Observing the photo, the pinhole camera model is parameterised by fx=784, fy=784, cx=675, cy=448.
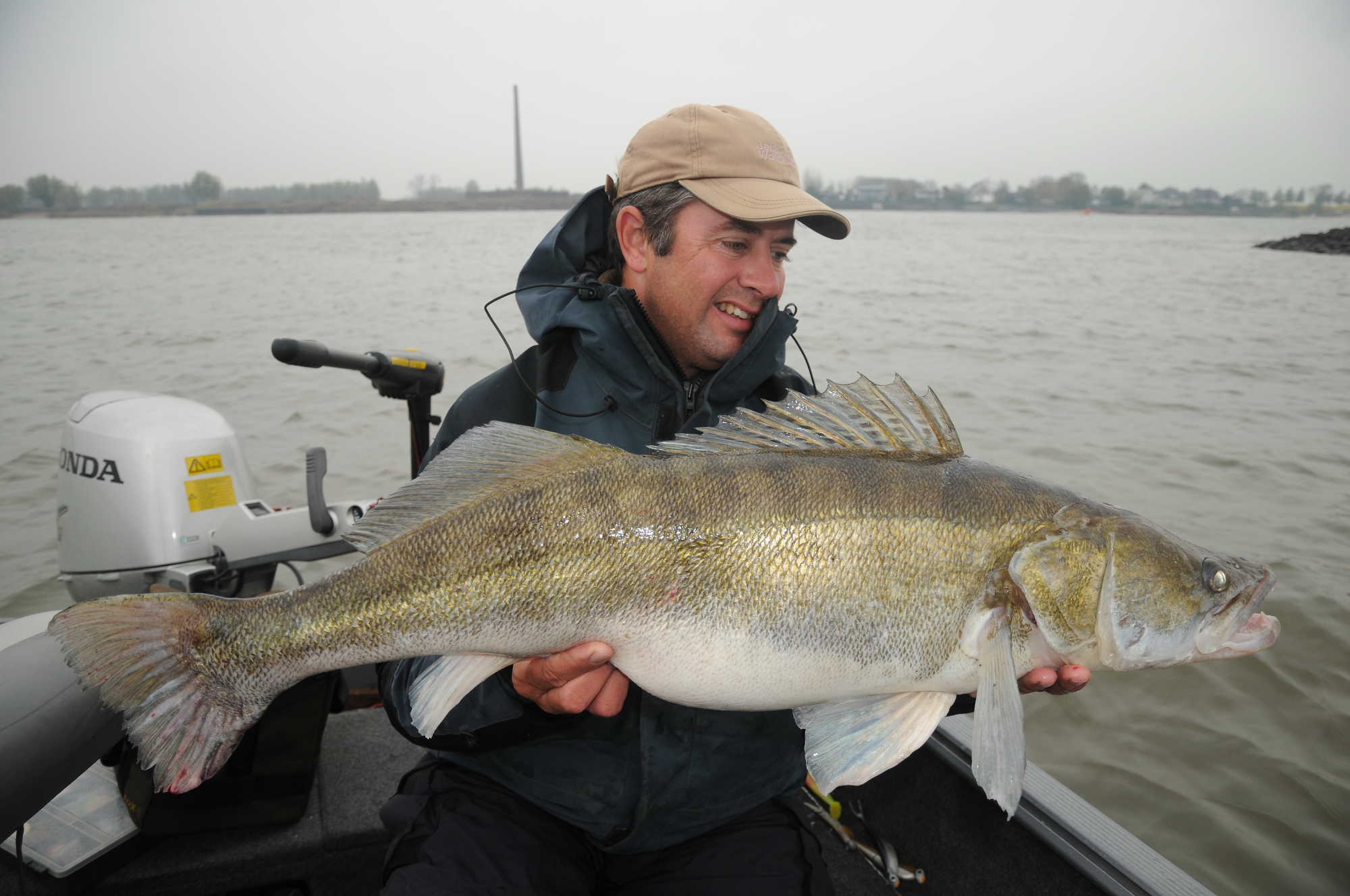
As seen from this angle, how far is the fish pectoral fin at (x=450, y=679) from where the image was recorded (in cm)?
194

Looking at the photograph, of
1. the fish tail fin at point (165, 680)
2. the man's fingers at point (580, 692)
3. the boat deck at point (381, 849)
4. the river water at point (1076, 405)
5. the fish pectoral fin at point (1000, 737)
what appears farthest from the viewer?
the river water at point (1076, 405)

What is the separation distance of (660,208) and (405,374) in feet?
4.36

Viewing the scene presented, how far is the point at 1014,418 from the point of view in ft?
33.5

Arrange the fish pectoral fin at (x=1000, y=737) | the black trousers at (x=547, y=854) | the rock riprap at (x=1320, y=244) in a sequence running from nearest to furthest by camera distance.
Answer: the fish pectoral fin at (x=1000, y=737), the black trousers at (x=547, y=854), the rock riprap at (x=1320, y=244)

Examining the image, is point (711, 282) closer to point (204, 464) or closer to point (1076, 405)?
point (204, 464)

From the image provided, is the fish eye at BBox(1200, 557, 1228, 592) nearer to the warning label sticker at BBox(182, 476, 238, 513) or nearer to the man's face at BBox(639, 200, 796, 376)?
the man's face at BBox(639, 200, 796, 376)

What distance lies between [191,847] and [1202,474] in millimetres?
9160

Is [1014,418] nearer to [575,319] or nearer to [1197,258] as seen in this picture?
[575,319]

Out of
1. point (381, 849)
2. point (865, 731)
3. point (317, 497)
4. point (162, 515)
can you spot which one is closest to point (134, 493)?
point (162, 515)

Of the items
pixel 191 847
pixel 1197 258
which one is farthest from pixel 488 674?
pixel 1197 258

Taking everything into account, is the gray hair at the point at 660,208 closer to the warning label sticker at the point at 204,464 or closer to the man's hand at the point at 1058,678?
the man's hand at the point at 1058,678

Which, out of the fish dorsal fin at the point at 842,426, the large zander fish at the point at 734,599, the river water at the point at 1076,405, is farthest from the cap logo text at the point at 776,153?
the river water at the point at 1076,405

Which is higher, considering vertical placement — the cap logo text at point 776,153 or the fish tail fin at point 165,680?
the cap logo text at point 776,153

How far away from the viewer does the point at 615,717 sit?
7.50ft
